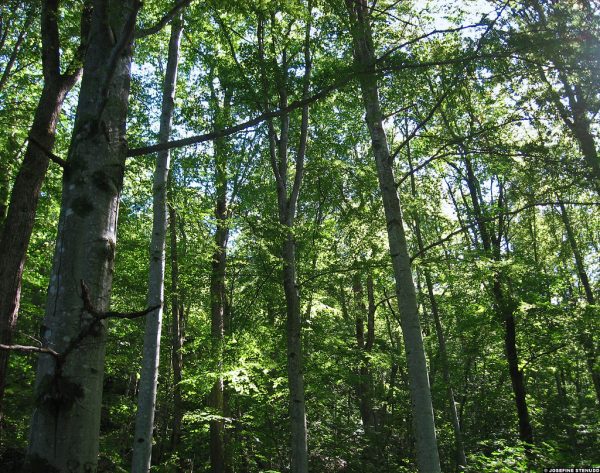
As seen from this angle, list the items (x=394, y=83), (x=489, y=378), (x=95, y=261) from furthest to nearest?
1. (x=489, y=378)
2. (x=394, y=83)
3. (x=95, y=261)

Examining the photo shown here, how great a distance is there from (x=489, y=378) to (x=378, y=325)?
402 inches

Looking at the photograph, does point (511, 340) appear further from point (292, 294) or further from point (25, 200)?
point (25, 200)

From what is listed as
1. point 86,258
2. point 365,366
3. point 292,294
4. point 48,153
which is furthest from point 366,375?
point 48,153

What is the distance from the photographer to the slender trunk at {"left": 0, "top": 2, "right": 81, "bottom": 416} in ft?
18.8

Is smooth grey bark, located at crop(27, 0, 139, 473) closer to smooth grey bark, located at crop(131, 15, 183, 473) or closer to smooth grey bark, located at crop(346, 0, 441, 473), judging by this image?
smooth grey bark, located at crop(346, 0, 441, 473)

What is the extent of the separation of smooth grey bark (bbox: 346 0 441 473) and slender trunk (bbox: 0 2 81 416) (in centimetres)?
413

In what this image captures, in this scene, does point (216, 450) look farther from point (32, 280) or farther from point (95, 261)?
point (95, 261)

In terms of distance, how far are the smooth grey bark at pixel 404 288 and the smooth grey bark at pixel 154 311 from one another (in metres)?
2.83

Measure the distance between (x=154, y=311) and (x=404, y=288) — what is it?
368cm

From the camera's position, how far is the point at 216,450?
9617mm

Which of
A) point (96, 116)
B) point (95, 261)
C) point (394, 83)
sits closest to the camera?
point (95, 261)

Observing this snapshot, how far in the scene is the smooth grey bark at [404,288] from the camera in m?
4.92

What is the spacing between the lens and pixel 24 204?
6043 mm

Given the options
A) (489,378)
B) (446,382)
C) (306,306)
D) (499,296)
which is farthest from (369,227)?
(489,378)
